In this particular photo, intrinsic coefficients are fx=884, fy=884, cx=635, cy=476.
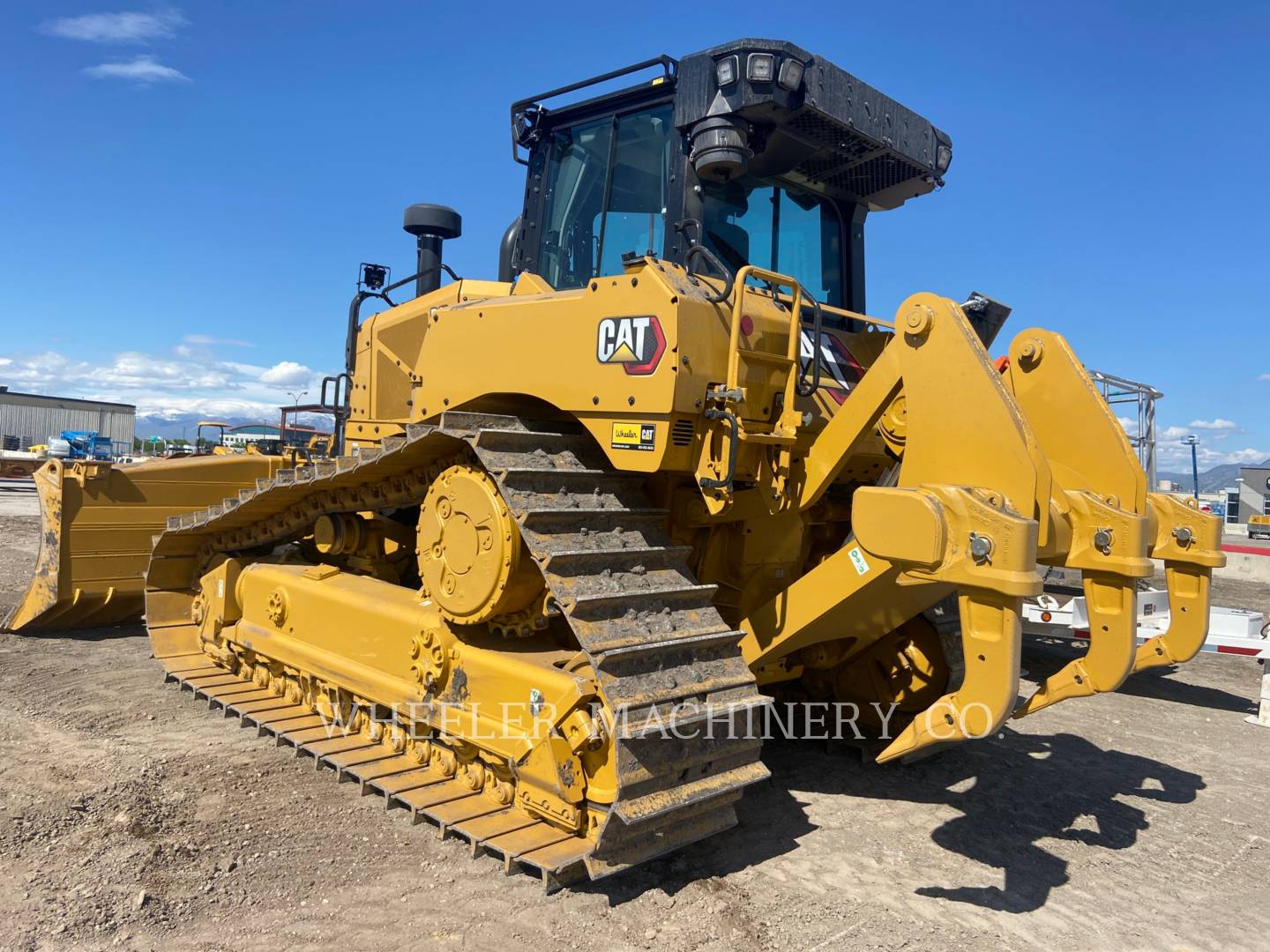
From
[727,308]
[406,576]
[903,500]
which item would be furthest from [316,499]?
[903,500]

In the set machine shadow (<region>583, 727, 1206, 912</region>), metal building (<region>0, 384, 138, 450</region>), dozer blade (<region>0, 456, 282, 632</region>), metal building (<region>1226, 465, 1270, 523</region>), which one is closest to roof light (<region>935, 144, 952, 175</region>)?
machine shadow (<region>583, 727, 1206, 912</region>)

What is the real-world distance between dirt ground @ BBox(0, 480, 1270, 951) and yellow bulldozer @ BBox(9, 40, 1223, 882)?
24cm

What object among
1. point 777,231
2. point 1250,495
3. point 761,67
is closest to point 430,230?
point 777,231

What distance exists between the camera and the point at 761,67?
4008 millimetres

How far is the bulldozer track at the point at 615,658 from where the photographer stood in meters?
3.23

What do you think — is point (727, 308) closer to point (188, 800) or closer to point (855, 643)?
point (855, 643)

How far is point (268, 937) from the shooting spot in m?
3.16

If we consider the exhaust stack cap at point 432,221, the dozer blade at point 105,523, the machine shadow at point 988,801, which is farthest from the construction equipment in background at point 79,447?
the machine shadow at point 988,801

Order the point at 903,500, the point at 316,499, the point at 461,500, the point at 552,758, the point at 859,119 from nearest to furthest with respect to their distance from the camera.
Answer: the point at 903,500
the point at 552,758
the point at 461,500
the point at 859,119
the point at 316,499

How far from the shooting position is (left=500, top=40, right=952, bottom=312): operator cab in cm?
A: 416

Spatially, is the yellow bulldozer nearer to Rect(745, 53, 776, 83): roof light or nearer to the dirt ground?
Rect(745, 53, 776, 83): roof light

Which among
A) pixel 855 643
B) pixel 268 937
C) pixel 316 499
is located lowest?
pixel 268 937

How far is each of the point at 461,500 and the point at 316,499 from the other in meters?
1.98

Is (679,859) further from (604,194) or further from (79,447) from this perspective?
(79,447)
